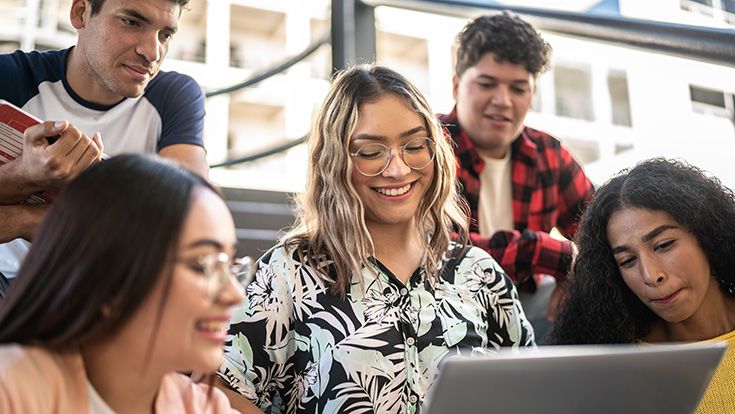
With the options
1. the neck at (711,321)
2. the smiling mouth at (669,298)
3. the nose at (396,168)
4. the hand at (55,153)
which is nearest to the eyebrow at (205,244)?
the hand at (55,153)

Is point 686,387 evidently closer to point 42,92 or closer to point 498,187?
point 498,187

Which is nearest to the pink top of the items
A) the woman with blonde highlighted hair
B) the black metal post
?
the woman with blonde highlighted hair

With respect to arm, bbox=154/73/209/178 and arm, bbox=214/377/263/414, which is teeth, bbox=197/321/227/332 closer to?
arm, bbox=214/377/263/414

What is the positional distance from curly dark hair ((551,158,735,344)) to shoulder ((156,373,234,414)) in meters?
1.03

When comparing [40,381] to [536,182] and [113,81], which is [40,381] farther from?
[536,182]

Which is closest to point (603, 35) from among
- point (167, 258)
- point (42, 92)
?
point (167, 258)

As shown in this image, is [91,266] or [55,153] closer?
[91,266]

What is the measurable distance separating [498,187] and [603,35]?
86 centimetres

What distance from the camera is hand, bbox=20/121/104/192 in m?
1.51

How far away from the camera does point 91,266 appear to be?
1.07 meters

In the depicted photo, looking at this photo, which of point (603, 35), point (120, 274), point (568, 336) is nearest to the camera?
point (120, 274)

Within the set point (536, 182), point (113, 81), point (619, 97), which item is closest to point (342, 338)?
point (113, 81)

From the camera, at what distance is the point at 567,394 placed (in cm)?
118

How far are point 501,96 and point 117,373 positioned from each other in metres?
1.68
